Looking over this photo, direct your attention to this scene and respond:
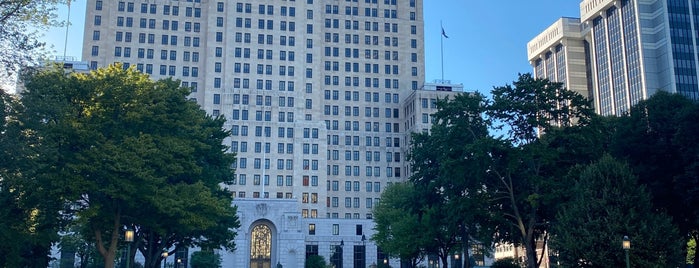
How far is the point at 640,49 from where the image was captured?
440 feet

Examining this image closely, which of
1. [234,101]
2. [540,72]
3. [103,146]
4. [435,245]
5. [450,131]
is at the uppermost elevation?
[540,72]

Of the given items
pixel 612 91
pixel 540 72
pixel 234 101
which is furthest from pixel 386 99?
pixel 540 72

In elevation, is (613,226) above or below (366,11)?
below

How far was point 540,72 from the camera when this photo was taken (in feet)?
584

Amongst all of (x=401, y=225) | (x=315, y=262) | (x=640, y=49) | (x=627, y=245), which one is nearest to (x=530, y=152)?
(x=627, y=245)

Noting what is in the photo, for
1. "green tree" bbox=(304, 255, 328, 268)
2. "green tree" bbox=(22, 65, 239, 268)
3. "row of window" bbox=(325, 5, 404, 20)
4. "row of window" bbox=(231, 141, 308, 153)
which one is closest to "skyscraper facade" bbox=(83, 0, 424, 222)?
"row of window" bbox=(231, 141, 308, 153)

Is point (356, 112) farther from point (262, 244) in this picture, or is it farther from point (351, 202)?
point (262, 244)

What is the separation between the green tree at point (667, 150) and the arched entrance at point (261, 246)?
64.2 metres

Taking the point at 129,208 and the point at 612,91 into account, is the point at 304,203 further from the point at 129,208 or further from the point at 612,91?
the point at 612,91

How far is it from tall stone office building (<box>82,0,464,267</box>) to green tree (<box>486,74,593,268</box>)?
57504 millimetres

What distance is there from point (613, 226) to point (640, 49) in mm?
112604

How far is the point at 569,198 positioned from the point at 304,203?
69.7m

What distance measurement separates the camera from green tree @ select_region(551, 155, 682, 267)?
34.6 m

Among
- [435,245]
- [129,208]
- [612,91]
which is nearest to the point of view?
[129,208]
